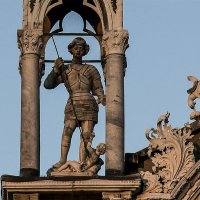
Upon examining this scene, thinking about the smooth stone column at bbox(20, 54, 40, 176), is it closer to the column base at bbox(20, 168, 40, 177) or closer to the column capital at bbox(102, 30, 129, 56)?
the column base at bbox(20, 168, 40, 177)

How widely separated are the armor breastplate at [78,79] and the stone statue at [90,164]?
1332 millimetres


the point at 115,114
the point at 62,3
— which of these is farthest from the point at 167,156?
the point at 62,3

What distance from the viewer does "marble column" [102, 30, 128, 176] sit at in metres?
46.2

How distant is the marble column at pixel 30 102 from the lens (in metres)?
46.2

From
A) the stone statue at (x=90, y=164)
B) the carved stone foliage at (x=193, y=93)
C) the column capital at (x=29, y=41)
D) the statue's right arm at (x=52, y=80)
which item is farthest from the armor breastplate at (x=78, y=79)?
the carved stone foliage at (x=193, y=93)

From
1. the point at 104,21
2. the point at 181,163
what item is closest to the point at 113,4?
the point at 104,21

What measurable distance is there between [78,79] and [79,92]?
27cm

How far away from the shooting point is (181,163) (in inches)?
1827

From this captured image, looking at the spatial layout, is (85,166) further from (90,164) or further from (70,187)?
(70,187)

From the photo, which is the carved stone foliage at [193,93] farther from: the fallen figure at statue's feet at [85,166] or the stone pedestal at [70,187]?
the stone pedestal at [70,187]

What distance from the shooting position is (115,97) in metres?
46.7

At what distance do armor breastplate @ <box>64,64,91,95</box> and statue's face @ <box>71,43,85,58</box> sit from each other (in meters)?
0.29

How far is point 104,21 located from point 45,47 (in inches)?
46.4

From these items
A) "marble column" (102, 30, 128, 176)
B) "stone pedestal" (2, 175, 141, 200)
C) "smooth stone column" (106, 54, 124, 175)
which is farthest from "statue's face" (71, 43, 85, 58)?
"stone pedestal" (2, 175, 141, 200)
